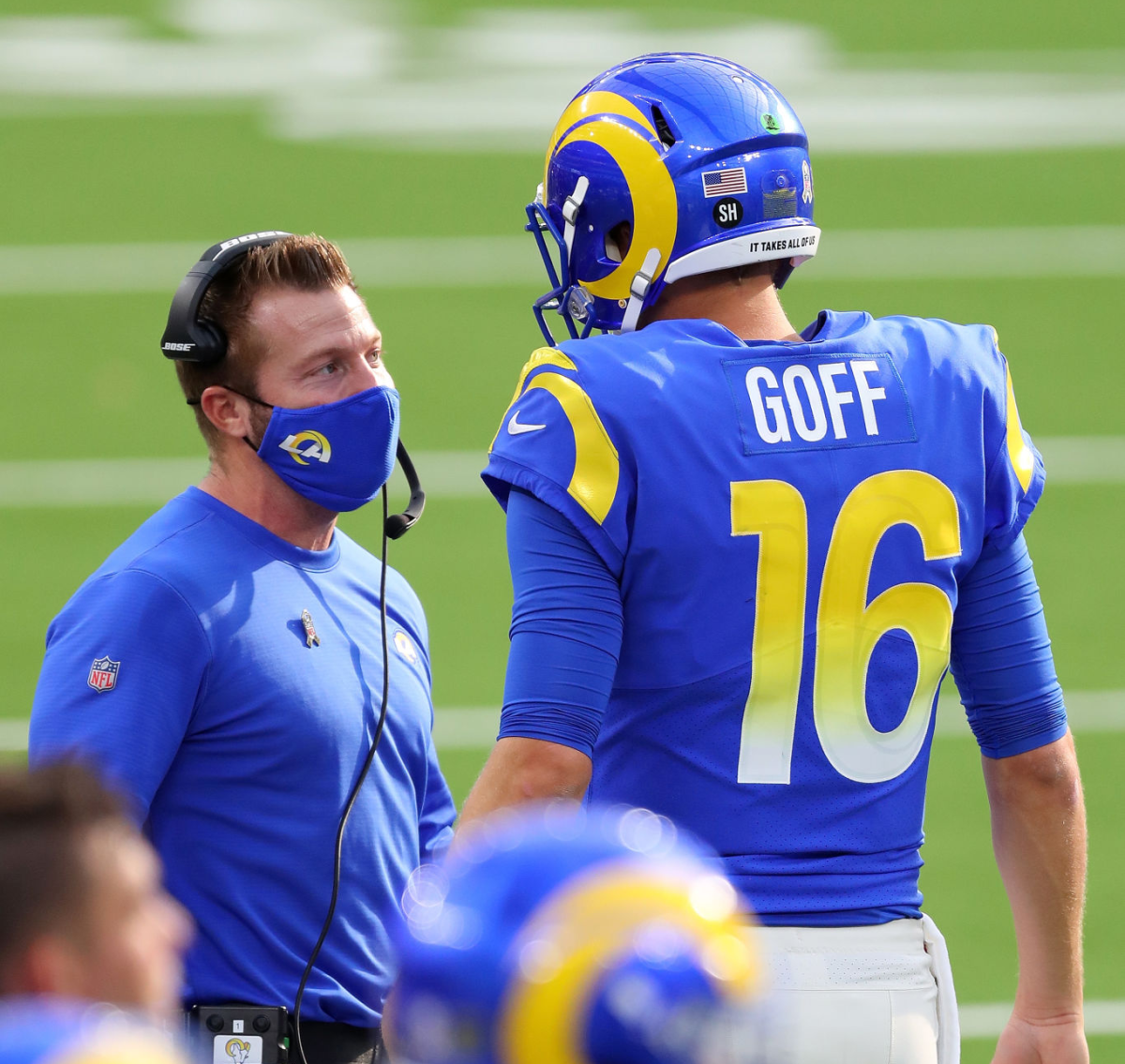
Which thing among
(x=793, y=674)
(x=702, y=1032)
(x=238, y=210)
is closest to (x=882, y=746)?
(x=793, y=674)

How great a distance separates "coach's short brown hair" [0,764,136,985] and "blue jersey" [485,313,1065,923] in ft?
3.01

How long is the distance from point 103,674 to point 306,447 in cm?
56

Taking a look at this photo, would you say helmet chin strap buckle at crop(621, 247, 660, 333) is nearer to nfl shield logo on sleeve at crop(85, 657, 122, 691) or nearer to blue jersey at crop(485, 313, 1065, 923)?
blue jersey at crop(485, 313, 1065, 923)

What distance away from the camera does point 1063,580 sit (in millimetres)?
7773

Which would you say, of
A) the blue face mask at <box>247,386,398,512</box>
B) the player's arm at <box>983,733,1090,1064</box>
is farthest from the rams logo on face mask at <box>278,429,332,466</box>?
the player's arm at <box>983,733,1090,1064</box>

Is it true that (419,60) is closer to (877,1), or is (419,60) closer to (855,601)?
(877,1)

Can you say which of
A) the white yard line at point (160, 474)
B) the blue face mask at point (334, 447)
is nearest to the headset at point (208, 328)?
the blue face mask at point (334, 447)

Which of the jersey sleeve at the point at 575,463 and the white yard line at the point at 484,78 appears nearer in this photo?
the jersey sleeve at the point at 575,463

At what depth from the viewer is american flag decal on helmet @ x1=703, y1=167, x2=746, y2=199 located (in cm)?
257

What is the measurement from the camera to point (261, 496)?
9.96 ft

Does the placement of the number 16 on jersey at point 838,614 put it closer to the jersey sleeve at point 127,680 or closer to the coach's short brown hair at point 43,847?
the jersey sleeve at point 127,680

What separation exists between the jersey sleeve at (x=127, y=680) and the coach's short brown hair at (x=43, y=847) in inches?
42.2

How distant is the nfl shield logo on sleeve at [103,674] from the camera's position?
8.64ft

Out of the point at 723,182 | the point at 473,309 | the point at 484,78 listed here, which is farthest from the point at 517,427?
the point at 484,78
